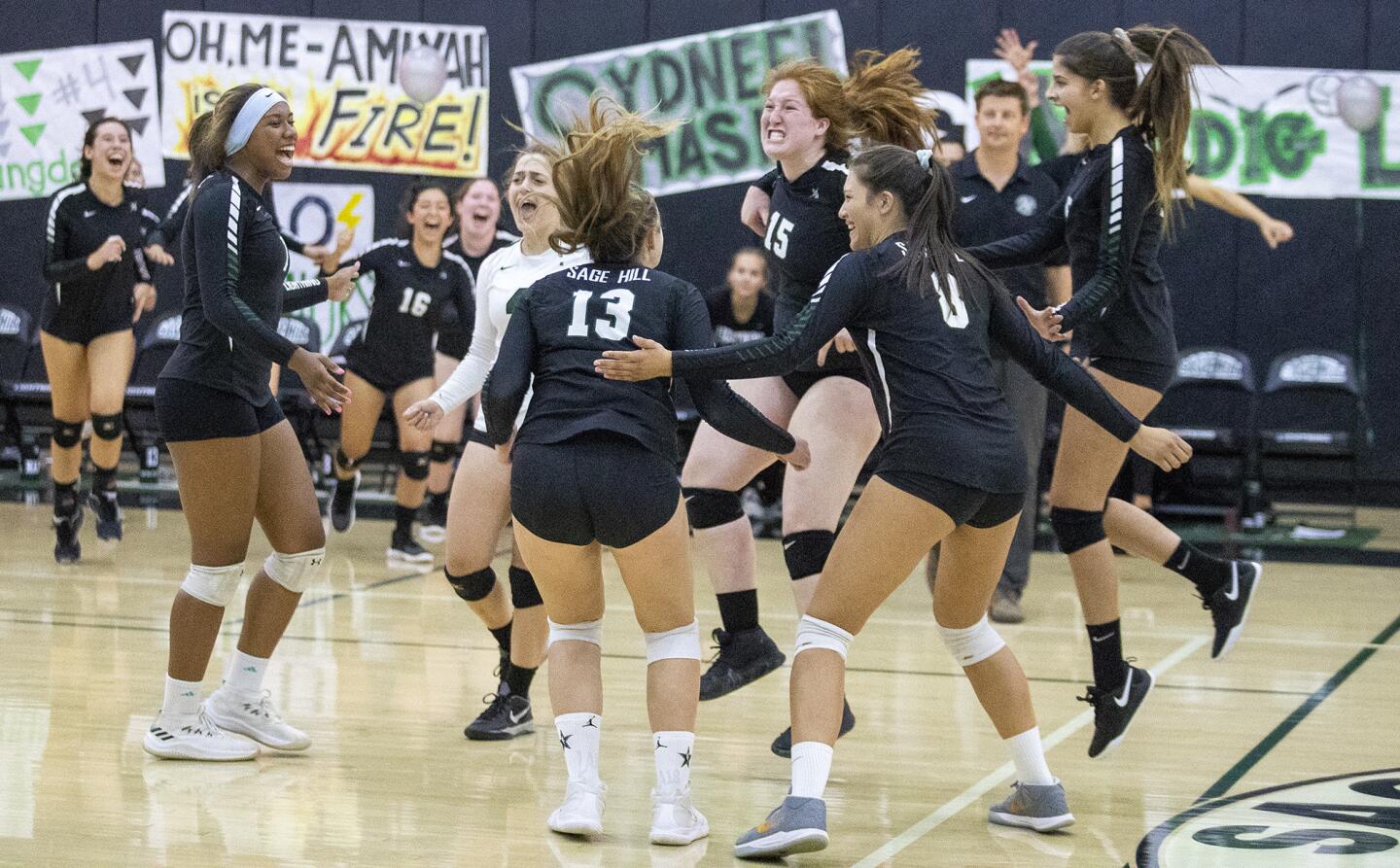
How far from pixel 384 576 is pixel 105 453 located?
5.02ft

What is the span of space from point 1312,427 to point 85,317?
732 centimetres

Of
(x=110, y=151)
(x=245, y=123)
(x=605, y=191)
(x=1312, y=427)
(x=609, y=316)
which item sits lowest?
(x=1312, y=427)

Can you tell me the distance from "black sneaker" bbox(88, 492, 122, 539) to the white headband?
4.51m

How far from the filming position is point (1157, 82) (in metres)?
4.30

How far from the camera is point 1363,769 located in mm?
4379

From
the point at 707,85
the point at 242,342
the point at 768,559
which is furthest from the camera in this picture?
the point at 707,85

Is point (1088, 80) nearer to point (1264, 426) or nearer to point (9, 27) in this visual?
point (1264, 426)

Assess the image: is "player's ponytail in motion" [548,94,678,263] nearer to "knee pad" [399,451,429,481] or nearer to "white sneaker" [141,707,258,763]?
"white sneaker" [141,707,258,763]

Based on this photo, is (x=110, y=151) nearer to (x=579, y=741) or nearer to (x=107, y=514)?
(x=107, y=514)

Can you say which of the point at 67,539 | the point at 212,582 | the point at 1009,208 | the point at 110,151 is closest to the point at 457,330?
the point at 110,151

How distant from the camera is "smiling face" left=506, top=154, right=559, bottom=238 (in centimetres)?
447

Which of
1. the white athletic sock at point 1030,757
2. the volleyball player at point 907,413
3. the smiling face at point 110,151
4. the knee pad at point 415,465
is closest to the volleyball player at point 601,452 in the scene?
the volleyball player at point 907,413

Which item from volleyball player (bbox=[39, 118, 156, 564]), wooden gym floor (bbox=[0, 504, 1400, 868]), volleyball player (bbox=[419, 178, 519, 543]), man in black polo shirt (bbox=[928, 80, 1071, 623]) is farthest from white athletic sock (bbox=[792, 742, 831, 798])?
volleyball player (bbox=[39, 118, 156, 564])

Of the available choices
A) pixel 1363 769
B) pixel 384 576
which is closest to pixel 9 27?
pixel 384 576
